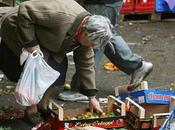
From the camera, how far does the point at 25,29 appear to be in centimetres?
407

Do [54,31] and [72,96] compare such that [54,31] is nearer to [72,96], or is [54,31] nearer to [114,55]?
[72,96]

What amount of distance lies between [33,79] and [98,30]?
63 centimetres

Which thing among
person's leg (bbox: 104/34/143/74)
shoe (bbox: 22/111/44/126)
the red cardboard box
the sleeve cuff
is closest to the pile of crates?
the red cardboard box

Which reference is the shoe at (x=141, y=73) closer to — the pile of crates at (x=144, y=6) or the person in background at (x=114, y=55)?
the person in background at (x=114, y=55)

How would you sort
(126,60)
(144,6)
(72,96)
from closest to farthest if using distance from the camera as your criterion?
(72,96), (126,60), (144,6)

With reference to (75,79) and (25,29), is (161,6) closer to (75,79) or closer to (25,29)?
(75,79)

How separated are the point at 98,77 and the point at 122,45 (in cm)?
83

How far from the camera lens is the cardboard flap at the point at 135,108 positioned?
4219 mm

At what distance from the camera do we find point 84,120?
4.17 metres

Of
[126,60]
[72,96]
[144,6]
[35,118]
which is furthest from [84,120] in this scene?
[144,6]

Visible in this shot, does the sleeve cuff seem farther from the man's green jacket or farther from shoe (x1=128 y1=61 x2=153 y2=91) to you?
shoe (x1=128 y1=61 x2=153 y2=91)

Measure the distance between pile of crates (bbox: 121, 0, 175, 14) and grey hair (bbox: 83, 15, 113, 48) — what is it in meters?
5.35

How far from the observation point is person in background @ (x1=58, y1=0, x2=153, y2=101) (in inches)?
203

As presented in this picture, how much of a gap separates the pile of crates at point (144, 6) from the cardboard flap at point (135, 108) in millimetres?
5024
